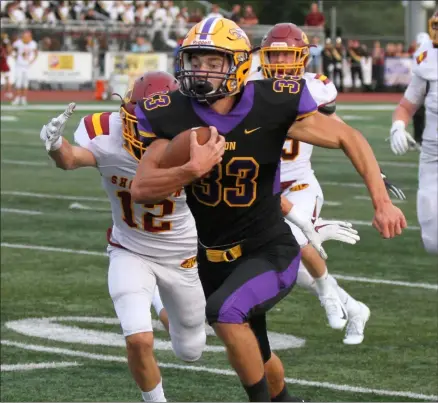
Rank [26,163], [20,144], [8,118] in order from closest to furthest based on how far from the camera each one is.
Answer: [26,163] → [20,144] → [8,118]

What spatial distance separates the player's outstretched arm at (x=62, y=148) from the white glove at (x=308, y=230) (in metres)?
0.93

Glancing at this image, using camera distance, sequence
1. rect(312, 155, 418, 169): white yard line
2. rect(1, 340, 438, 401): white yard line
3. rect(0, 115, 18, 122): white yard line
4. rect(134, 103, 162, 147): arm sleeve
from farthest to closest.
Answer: rect(0, 115, 18, 122): white yard line, rect(312, 155, 418, 169): white yard line, rect(1, 340, 438, 401): white yard line, rect(134, 103, 162, 147): arm sleeve

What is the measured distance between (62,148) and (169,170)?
1.19 m

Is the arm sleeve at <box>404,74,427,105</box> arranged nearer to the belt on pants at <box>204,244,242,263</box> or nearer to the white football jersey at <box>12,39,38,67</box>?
the belt on pants at <box>204,244,242,263</box>

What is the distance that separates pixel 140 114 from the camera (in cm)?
505

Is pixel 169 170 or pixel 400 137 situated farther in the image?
pixel 400 137

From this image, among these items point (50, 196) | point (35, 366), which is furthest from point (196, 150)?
point (50, 196)

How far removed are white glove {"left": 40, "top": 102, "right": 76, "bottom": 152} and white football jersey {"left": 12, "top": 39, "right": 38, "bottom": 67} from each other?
23.6 meters

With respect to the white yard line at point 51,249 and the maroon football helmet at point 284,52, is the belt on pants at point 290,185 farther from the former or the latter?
the white yard line at point 51,249

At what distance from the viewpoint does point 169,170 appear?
4.80 m

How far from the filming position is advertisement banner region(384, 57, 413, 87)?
34250mm

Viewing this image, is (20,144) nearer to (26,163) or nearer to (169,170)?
(26,163)

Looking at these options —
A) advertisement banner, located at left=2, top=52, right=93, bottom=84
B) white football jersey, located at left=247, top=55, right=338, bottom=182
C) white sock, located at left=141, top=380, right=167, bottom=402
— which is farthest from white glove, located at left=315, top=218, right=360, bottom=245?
advertisement banner, located at left=2, top=52, right=93, bottom=84

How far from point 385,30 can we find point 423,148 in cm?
5392
